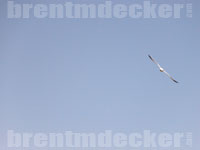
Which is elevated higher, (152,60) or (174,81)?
(152,60)

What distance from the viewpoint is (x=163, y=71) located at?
13.4ft

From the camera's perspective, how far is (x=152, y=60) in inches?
162

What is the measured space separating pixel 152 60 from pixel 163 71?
0.82 ft

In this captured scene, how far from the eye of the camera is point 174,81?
414 centimetres

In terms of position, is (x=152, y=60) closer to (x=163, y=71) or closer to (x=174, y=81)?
(x=163, y=71)

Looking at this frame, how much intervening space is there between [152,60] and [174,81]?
51 cm

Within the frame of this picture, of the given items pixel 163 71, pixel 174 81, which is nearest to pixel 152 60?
pixel 163 71

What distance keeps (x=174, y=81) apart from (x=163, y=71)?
0.88ft
